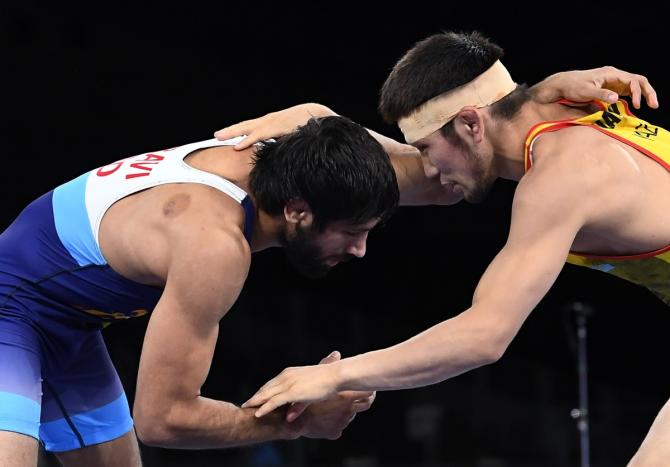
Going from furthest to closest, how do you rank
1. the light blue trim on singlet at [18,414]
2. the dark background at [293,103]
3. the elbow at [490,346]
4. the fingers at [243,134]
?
the dark background at [293,103], the fingers at [243,134], the light blue trim on singlet at [18,414], the elbow at [490,346]

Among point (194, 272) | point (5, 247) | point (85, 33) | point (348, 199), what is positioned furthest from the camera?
point (85, 33)

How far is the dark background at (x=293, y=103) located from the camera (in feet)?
19.3

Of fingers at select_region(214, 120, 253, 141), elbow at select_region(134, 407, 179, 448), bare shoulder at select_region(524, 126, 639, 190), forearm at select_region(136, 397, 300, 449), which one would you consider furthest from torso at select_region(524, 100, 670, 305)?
elbow at select_region(134, 407, 179, 448)

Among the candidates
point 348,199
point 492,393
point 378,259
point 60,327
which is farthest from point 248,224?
point 378,259

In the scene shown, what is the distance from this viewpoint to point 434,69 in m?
2.40

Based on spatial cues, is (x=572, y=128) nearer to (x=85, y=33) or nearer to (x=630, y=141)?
(x=630, y=141)

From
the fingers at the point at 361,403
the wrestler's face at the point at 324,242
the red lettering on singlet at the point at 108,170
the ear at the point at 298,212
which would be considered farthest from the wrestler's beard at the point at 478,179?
the red lettering on singlet at the point at 108,170

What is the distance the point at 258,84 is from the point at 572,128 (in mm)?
4343

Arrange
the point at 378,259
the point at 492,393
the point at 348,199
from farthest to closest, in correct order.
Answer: the point at 378,259 < the point at 492,393 < the point at 348,199

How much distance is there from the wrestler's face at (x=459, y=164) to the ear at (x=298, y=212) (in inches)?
14.0

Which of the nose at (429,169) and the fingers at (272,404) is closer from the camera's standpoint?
the fingers at (272,404)

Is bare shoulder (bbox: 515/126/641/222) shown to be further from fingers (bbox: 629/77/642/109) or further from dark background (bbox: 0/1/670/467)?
dark background (bbox: 0/1/670/467)

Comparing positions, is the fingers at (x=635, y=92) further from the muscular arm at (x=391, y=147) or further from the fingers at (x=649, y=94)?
the muscular arm at (x=391, y=147)

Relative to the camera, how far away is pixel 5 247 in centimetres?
233
